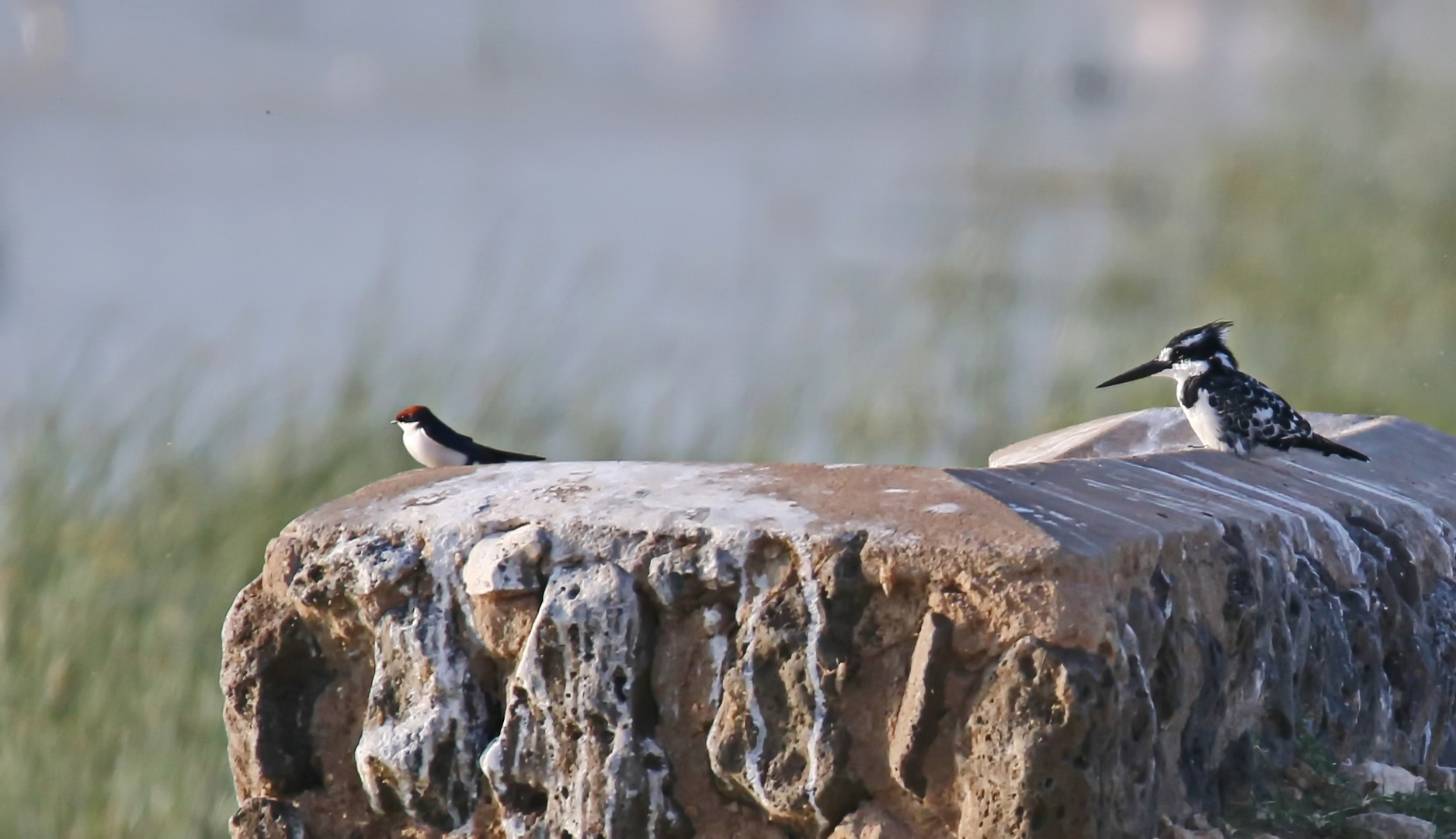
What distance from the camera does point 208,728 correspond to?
9.75 meters

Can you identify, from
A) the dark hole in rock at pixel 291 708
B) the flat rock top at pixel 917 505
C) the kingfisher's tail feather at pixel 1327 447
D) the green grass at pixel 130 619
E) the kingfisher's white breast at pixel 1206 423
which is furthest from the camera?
the green grass at pixel 130 619

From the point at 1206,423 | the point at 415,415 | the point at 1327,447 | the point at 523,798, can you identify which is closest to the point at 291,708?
the point at 523,798

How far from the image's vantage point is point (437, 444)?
707cm

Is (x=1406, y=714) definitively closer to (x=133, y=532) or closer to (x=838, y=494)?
(x=838, y=494)

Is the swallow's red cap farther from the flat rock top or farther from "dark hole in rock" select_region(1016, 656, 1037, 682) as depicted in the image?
"dark hole in rock" select_region(1016, 656, 1037, 682)

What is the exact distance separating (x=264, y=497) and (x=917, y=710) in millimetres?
7629

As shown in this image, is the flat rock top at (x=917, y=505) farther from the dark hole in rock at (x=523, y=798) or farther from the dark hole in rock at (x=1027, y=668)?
the dark hole in rock at (x=523, y=798)

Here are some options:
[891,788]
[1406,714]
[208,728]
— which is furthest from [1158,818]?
[208,728]

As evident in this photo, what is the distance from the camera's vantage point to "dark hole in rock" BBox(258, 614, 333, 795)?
16.2ft

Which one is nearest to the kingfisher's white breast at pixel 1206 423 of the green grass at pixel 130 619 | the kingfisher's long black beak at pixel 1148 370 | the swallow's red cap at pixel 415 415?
the kingfisher's long black beak at pixel 1148 370

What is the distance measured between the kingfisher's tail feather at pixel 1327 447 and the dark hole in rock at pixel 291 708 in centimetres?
367

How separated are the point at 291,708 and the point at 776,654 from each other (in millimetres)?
1579

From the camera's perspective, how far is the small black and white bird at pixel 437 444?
7.06 m

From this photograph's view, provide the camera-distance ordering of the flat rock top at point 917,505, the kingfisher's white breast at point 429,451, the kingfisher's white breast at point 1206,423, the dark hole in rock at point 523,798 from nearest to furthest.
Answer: the flat rock top at point 917,505 → the dark hole in rock at point 523,798 → the kingfisher's white breast at point 1206,423 → the kingfisher's white breast at point 429,451
